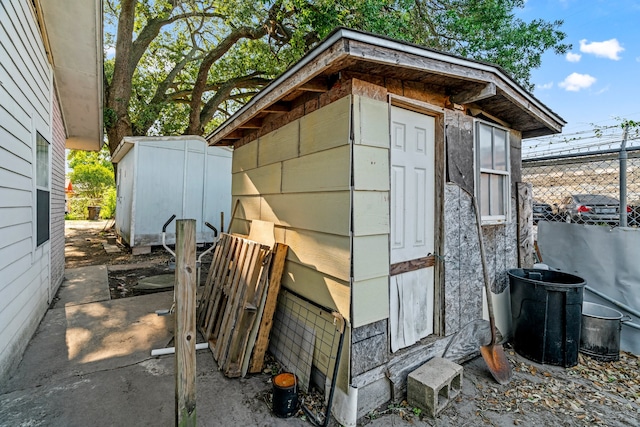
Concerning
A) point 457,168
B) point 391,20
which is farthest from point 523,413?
point 391,20

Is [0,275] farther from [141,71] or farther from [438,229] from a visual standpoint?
[141,71]

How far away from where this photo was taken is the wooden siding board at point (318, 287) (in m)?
2.12

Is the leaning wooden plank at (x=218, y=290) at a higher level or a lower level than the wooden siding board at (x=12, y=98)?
lower

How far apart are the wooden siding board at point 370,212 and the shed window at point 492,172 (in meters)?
1.35

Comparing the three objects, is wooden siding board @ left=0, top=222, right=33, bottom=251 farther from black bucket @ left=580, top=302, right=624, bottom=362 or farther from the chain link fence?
the chain link fence

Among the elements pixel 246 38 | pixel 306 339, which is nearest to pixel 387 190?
pixel 306 339

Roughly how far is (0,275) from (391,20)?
658 centimetres

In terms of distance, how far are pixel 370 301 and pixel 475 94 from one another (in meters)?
2.01

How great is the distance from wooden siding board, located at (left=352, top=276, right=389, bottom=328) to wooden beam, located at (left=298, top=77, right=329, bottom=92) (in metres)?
1.49

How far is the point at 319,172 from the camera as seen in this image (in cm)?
239

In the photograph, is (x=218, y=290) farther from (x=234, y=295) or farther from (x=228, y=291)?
(x=234, y=295)

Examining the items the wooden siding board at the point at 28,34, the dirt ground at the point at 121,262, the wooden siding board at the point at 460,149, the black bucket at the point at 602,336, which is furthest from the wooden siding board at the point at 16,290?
the black bucket at the point at 602,336

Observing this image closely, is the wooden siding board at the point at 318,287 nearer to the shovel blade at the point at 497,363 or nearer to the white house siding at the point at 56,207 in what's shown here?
the shovel blade at the point at 497,363

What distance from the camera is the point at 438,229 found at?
2732 millimetres
